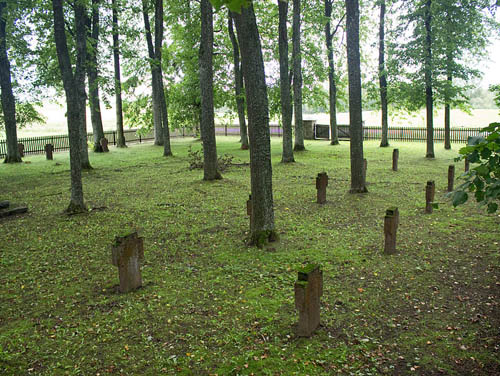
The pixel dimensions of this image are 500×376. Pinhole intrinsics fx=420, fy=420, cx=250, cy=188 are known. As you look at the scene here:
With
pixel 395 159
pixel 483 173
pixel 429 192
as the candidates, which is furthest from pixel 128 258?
pixel 395 159

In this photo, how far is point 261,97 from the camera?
7906 millimetres

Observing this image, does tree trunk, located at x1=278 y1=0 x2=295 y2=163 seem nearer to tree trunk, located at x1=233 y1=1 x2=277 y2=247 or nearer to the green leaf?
tree trunk, located at x1=233 y1=1 x2=277 y2=247

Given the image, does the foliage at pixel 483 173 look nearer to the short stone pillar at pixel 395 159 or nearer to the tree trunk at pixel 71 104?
the tree trunk at pixel 71 104

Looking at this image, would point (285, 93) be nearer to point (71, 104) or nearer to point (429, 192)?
point (429, 192)

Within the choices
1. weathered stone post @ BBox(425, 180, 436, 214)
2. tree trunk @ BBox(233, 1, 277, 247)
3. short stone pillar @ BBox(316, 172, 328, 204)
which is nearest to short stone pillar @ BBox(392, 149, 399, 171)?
weathered stone post @ BBox(425, 180, 436, 214)

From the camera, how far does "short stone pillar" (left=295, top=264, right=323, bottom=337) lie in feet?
15.5

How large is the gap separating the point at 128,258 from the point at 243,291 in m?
1.73

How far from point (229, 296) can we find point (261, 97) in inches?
150

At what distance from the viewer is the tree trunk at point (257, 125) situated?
25.6 feet

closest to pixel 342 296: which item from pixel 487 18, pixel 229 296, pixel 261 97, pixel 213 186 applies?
pixel 229 296

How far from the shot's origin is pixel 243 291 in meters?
6.13

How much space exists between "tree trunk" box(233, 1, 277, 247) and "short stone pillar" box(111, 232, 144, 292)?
2.58 m

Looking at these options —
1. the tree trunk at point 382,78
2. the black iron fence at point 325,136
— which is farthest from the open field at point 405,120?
the tree trunk at point 382,78

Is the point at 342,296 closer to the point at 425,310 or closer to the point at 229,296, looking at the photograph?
the point at 425,310
